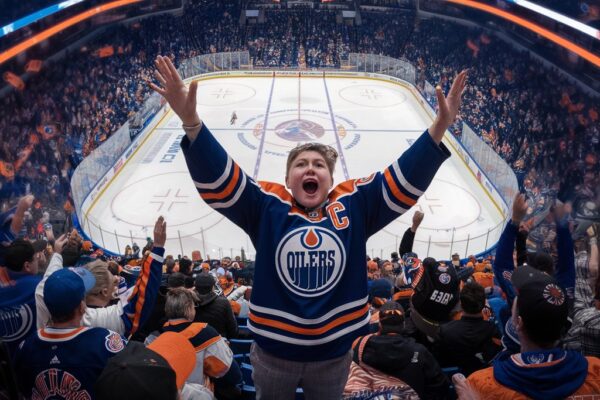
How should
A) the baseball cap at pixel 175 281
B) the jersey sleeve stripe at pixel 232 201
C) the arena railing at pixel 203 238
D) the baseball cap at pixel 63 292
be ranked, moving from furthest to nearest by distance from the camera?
the arena railing at pixel 203 238 < the baseball cap at pixel 175 281 < the baseball cap at pixel 63 292 < the jersey sleeve stripe at pixel 232 201

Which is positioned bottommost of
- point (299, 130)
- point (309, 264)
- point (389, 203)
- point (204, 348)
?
point (299, 130)

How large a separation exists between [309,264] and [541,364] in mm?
965

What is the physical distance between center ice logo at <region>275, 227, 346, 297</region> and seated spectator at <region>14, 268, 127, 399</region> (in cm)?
90

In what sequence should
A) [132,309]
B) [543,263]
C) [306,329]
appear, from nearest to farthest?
[306,329]
[132,309]
[543,263]

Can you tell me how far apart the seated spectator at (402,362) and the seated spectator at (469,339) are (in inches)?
24.5

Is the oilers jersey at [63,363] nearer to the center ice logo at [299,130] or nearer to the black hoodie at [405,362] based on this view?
the black hoodie at [405,362]

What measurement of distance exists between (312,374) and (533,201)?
33.6ft

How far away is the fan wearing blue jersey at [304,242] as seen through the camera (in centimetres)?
177

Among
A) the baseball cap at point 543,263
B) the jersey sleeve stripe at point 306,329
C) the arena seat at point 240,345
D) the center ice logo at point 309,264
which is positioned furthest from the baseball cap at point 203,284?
the baseball cap at point 543,263

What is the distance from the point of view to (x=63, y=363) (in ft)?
6.75

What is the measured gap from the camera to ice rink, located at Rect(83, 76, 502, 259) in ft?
39.1

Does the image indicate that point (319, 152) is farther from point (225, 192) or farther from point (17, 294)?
point (17, 294)

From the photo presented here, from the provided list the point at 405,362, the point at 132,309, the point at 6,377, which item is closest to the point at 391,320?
the point at 405,362

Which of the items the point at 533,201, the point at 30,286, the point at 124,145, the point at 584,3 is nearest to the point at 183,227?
the point at 124,145
